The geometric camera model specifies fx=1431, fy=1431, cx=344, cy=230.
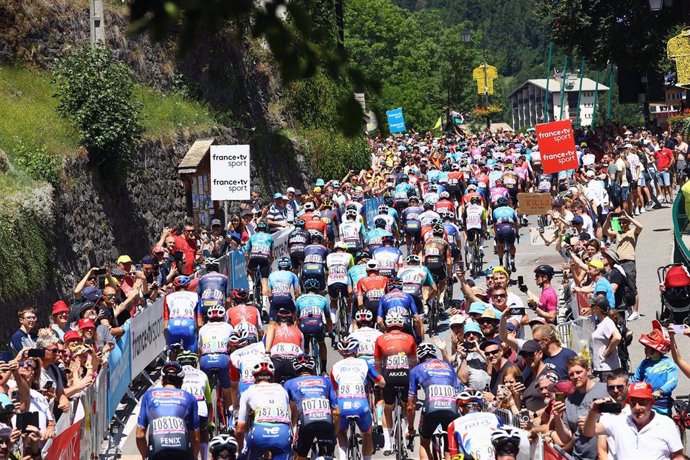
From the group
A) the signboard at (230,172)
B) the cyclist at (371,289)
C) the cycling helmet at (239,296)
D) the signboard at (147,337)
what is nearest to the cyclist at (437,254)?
the cyclist at (371,289)

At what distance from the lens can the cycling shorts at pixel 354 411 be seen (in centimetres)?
Result: 1417

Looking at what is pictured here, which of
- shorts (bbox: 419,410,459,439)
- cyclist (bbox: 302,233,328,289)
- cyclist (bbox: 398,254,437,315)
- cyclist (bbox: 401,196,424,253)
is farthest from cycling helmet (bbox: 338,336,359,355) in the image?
cyclist (bbox: 401,196,424,253)

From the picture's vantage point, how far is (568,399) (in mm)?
11281

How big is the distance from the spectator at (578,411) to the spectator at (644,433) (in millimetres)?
581

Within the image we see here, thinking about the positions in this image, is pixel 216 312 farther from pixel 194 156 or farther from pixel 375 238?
pixel 194 156

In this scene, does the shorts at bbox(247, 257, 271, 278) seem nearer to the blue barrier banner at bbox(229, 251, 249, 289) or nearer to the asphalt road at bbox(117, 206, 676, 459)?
the blue barrier banner at bbox(229, 251, 249, 289)

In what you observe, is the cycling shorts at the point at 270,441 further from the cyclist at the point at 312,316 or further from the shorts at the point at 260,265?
the shorts at the point at 260,265

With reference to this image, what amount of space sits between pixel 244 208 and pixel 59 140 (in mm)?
10036

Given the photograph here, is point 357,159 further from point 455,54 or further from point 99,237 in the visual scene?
point 455,54

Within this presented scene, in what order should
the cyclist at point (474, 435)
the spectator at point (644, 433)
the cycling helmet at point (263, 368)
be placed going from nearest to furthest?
the spectator at point (644, 433), the cyclist at point (474, 435), the cycling helmet at point (263, 368)

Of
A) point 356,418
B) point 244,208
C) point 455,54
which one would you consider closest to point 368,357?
point 356,418

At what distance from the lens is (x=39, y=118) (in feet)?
91.2

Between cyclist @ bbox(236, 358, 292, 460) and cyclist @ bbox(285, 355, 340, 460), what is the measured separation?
0.82 feet

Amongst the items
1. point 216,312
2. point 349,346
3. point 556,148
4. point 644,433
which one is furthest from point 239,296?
point 556,148
